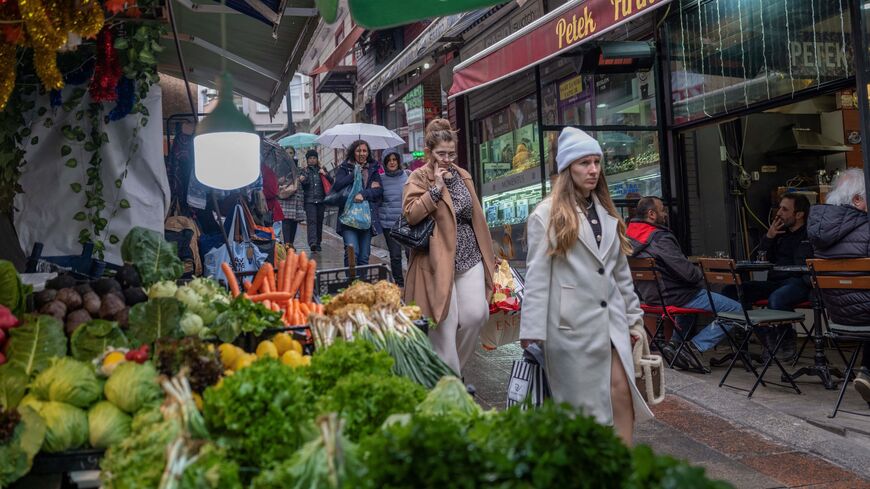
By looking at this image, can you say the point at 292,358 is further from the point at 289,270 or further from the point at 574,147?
the point at 574,147

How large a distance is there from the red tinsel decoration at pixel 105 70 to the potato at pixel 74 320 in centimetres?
215

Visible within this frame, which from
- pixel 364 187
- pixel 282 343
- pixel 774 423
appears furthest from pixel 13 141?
pixel 364 187

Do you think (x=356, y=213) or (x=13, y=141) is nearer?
(x=13, y=141)

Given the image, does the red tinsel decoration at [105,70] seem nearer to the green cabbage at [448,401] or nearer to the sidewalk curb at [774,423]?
the green cabbage at [448,401]

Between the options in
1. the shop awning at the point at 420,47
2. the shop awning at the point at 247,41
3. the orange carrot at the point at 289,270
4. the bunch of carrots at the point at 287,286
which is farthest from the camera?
the shop awning at the point at 420,47

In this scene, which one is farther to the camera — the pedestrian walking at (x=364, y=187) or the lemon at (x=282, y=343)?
the pedestrian walking at (x=364, y=187)

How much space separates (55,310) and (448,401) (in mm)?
1867

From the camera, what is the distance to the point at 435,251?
5.75m

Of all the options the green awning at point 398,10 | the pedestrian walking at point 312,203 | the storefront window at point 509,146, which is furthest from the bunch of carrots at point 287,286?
the pedestrian walking at point 312,203

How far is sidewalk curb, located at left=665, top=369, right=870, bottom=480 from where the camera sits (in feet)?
17.1

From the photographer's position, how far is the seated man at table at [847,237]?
6.12 m

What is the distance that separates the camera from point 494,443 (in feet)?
6.29

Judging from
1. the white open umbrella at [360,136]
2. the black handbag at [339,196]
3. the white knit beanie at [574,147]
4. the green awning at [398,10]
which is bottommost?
the white knit beanie at [574,147]

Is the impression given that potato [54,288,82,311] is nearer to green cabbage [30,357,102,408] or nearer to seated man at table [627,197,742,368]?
green cabbage [30,357,102,408]
